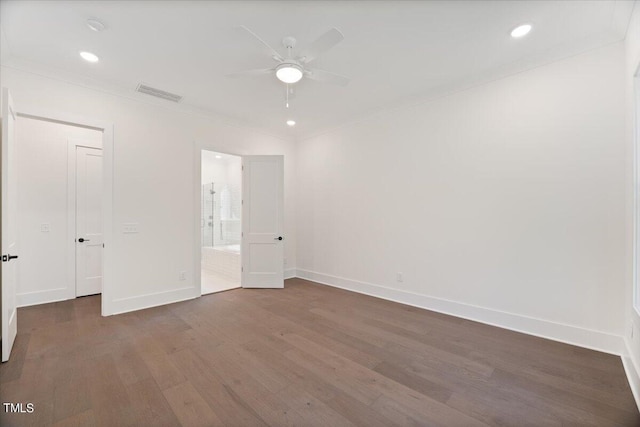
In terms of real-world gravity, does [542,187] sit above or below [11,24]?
below

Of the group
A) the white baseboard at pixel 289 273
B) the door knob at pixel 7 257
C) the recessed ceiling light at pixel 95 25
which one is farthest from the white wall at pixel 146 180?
the white baseboard at pixel 289 273

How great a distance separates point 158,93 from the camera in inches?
145

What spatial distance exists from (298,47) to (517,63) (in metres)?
2.40

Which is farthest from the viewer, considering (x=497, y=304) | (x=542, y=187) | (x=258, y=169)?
(x=258, y=169)

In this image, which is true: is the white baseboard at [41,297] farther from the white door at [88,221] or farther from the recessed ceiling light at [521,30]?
the recessed ceiling light at [521,30]

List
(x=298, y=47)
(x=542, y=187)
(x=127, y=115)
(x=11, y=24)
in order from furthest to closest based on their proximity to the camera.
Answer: (x=127, y=115), (x=542, y=187), (x=298, y=47), (x=11, y=24)

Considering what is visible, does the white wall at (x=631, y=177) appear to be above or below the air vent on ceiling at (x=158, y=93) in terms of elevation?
below

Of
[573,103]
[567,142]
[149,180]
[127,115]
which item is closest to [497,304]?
[567,142]

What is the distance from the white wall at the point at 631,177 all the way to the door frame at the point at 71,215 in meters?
6.47

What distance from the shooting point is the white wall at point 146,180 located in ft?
10.7

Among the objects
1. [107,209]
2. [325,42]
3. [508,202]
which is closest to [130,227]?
[107,209]

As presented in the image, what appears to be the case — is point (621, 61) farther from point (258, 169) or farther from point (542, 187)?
Result: point (258, 169)

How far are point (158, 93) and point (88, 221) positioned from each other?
2.44 meters

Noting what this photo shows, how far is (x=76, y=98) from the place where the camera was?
3268 mm
